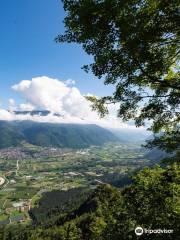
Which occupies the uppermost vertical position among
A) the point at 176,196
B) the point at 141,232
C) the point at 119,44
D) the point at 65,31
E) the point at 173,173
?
the point at 65,31

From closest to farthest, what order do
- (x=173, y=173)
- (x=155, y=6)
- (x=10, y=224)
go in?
(x=155, y=6) → (x=173, y=173) → (x=10, y=224)

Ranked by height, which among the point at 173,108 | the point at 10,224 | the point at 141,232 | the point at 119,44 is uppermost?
the point at 119,44

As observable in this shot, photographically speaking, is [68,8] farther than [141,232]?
No

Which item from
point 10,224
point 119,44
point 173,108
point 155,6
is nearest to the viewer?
point 155,6

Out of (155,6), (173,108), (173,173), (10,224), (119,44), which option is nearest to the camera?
(155,6)

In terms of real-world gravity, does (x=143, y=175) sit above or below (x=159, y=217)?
above

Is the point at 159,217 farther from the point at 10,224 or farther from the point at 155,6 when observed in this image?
the point at 10,224

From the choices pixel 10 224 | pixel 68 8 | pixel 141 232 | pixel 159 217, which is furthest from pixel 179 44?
pixel 10 224

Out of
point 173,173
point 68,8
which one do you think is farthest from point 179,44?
point 173,173

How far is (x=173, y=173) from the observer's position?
1892 centimetres

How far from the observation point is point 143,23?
14539 mm

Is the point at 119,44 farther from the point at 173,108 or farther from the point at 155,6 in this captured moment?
the point at 173,108

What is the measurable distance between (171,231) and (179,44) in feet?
34.4

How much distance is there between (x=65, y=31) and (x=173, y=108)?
7.88m
